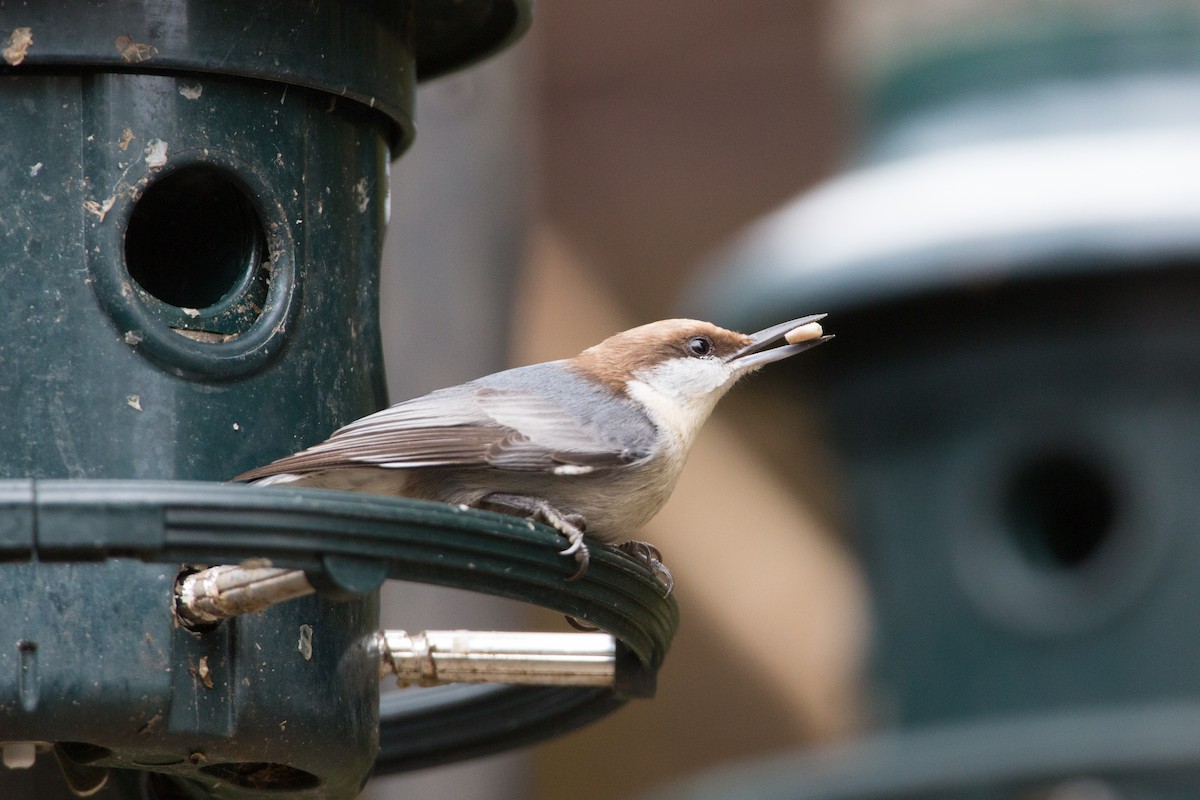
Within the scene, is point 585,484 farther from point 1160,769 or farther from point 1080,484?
point 1080,484

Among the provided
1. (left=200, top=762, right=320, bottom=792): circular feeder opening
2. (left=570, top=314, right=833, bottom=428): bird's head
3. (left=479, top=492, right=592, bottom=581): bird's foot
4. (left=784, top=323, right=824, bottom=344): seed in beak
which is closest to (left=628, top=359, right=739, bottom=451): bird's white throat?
(left=570, top=314, right=833, bottom=428): bird's head

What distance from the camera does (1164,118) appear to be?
812 centimetres

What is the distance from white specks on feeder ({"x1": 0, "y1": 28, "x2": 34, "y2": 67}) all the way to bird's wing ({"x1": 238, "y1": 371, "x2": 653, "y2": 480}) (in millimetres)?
861

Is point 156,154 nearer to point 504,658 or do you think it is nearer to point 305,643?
point 305,643

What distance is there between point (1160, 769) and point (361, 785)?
446 centimetres

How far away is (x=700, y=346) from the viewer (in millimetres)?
4574

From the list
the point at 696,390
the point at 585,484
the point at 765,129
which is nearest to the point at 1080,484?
the point at 765,129

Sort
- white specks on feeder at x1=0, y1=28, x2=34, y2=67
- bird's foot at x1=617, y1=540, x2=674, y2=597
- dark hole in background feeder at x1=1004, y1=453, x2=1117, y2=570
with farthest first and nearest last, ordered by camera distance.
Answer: dark hole in background feeder at x1=1004, y1=453, x2=1117, y2=570 < bird's foot at x1=617, y1=540, x2=674, y2=597 < white specks on feeder at x1=0, y1=28, x2=34, y2=67

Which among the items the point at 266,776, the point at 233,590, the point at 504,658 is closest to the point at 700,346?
the point at 504,658

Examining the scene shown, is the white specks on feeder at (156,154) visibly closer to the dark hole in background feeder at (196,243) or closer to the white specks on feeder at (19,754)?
the dark hole in background feeder at (196,243)

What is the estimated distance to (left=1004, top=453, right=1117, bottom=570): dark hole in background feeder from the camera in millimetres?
8062

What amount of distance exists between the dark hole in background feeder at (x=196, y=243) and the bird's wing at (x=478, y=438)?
392 mm

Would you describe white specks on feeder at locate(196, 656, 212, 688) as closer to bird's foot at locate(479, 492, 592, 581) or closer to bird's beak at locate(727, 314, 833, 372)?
bird's foot at locate(479, 492, 592, 581)

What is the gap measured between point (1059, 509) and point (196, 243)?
222 inches
